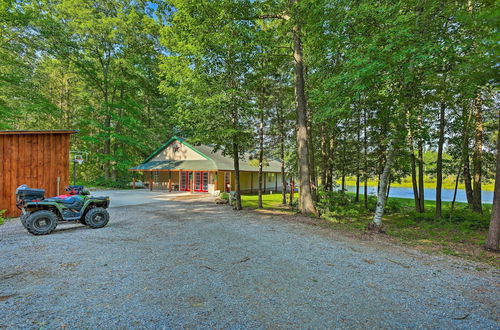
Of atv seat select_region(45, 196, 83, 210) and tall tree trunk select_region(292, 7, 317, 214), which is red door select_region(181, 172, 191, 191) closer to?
tall tree trunk select_region(292, 7, 317, 214)

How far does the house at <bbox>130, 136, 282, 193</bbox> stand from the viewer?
19953 mm

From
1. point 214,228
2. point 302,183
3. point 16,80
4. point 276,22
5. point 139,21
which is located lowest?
point 214,228

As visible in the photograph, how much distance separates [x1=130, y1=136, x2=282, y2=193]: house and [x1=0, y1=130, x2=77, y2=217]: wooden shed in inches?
416

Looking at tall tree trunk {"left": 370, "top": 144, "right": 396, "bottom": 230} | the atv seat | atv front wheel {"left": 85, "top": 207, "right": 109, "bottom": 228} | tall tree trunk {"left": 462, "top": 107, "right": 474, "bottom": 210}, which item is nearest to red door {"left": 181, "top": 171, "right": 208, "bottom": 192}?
atv front wheel {"left": 85, "top": 207, "right": 109, "bottom": 228}

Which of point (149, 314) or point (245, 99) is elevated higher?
point (245, 99)

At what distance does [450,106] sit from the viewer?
10336 millimetres

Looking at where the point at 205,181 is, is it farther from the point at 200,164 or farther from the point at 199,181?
the point at 200,164

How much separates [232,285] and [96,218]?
5.92 metres

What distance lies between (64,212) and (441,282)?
30.3 feet

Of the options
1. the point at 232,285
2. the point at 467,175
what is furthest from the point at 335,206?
the point at 232,285

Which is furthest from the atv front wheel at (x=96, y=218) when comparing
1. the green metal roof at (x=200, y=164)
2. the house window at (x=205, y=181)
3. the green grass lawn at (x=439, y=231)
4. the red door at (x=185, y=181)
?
the red door at (x=185, y=181)

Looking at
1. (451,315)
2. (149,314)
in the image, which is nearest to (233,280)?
(149,314)

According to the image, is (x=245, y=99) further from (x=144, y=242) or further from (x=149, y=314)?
(x=149, y=314)

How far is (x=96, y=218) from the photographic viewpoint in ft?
23.1
